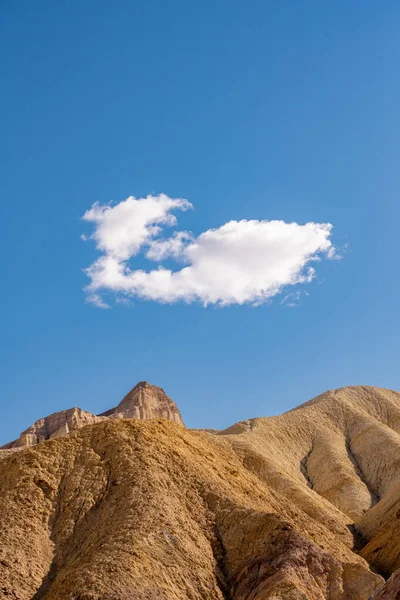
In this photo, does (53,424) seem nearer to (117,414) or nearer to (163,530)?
(117,414)

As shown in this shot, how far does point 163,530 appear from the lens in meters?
39.2

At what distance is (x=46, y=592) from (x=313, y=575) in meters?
13.0

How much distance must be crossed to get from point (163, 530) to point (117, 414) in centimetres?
6422

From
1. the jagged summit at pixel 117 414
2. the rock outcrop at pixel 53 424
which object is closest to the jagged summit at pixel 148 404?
the jagged summit at pixel 117 414

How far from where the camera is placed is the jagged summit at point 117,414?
9481cm

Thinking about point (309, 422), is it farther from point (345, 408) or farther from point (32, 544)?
point (32, 544)

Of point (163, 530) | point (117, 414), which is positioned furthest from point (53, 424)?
point (163, 530)

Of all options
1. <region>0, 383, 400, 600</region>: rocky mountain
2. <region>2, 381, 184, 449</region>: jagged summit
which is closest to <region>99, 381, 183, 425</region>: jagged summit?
<region>2, 381, 184, 449</region>: jagged summit

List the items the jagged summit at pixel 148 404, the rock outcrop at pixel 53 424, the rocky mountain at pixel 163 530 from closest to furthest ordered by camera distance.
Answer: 1. the rocky mountain at pixel 163 530
2. the rock outcrop at pixel 53 424
3. the jagged summit at pixel 148 404

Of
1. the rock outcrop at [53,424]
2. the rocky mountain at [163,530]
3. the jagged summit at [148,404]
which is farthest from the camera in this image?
the jagged summit at [148,404]

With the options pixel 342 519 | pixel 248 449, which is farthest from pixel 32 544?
pixel 248 449

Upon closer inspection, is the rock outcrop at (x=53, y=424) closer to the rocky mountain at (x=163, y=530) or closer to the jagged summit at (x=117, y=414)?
the jagged summit at (x=117, y=414)

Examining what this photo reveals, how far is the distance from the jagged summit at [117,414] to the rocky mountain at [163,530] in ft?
110

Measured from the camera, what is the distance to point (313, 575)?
37250 mm
